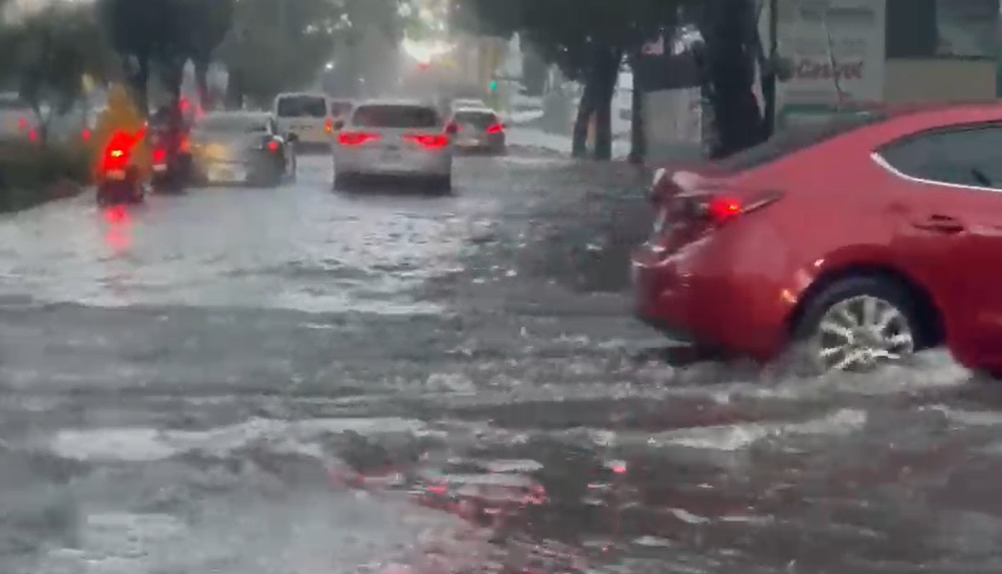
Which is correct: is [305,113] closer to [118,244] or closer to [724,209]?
[118,244]

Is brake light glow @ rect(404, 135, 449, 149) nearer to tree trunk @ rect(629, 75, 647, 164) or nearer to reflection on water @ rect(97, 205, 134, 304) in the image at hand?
reflection on water @ rect(97, 205, 134, 304)

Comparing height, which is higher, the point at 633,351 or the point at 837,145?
the point at 837,145

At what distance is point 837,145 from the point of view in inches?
407

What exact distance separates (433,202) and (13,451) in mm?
20705

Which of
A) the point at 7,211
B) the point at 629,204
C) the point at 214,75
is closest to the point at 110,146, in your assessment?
the point at 7,211

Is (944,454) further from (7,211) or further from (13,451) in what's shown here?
(7,211)

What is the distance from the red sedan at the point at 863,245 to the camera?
10125 millimetres

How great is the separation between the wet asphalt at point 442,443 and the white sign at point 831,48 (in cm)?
2407

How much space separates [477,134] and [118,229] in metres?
34.5

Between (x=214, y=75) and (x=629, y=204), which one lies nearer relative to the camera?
(x=629, y=204)

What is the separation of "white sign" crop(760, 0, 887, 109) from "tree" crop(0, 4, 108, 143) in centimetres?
1335

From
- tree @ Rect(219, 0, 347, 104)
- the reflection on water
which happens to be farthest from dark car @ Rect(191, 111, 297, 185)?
tree @ Rect(219, 0, 347, 104)

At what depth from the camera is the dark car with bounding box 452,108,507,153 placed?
56500 mm

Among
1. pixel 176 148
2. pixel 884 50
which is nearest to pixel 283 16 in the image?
pixel 884 50
